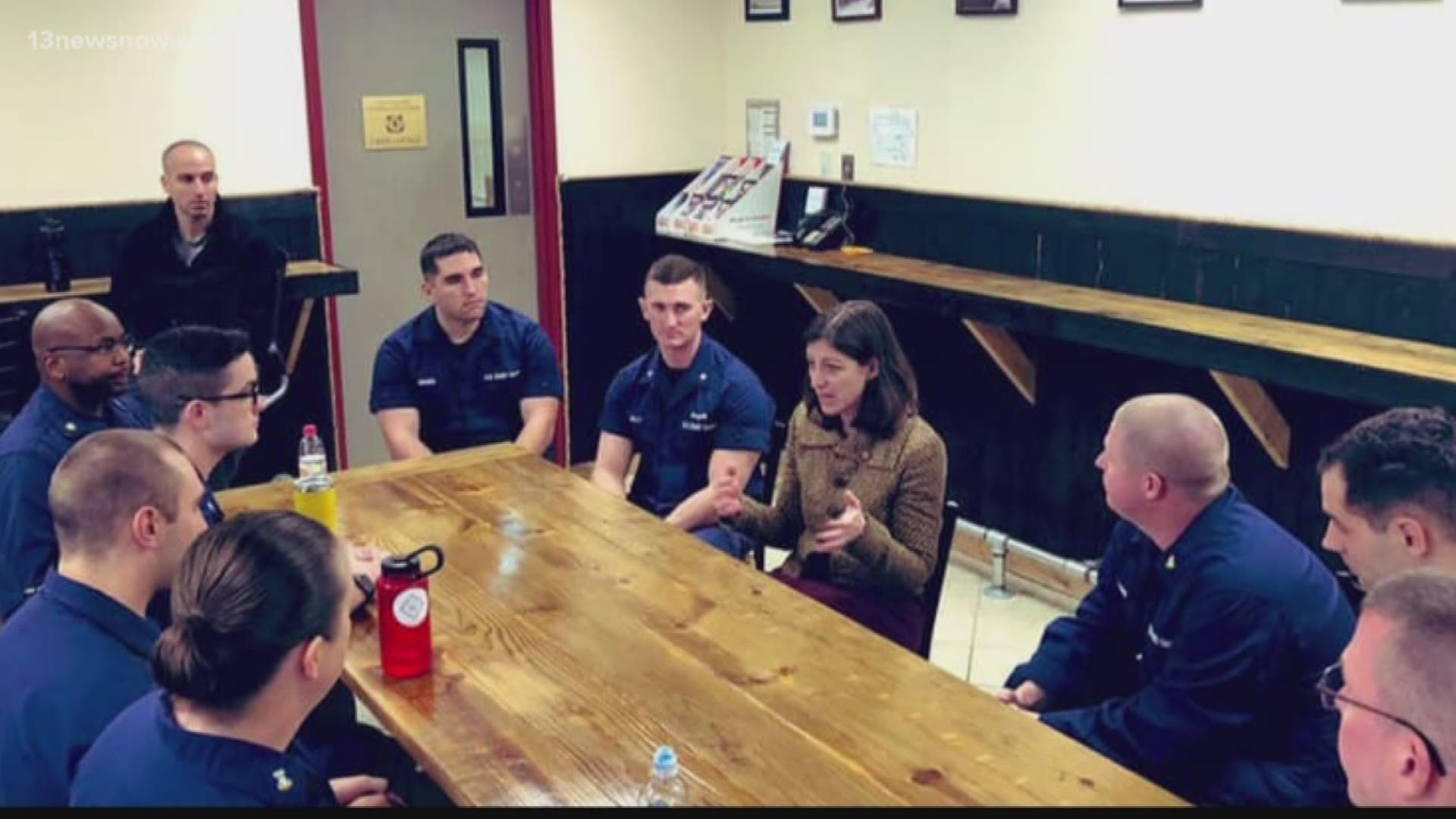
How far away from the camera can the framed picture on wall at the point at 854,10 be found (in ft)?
18.2

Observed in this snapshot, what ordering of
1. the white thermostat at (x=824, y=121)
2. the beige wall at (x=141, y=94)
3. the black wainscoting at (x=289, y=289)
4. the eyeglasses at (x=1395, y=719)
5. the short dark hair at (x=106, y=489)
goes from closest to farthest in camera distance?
the eyeglasses at (x=1395, y=719) < the short dark hair at (x=106, y=489) < the black wainscoting at (x=289, y=289) < the beige wall at (x=141, y=94) < the white thermostat at (x=824, y=121)

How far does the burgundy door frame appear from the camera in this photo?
5672 mm

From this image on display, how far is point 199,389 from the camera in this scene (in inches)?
119

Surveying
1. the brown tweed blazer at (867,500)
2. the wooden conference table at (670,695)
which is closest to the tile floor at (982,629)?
the brown tweed blazer at (867,500)

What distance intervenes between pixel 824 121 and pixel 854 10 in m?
0.46

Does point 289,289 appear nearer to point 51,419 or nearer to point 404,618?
point 51,419

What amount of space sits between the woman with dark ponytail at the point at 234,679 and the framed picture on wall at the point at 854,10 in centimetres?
417

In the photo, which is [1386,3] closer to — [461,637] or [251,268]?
[461,637]

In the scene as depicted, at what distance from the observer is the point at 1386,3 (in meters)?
3.84

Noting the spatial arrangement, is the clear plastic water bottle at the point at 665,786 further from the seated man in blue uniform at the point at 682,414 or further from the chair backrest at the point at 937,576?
the seated man in blue uniform at the point at 682,414

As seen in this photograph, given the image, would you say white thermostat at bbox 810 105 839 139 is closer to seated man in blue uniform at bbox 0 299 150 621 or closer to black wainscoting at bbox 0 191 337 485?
black wainscoting at bbox 0 191 337 485

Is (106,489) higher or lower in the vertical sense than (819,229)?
lower

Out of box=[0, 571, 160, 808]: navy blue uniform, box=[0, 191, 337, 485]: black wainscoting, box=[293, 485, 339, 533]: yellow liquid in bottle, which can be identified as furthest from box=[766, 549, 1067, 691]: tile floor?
box=[0, 571, 160, 808]: navy blue uniform

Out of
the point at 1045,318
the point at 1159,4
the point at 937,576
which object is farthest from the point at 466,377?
the point at 1159,4
